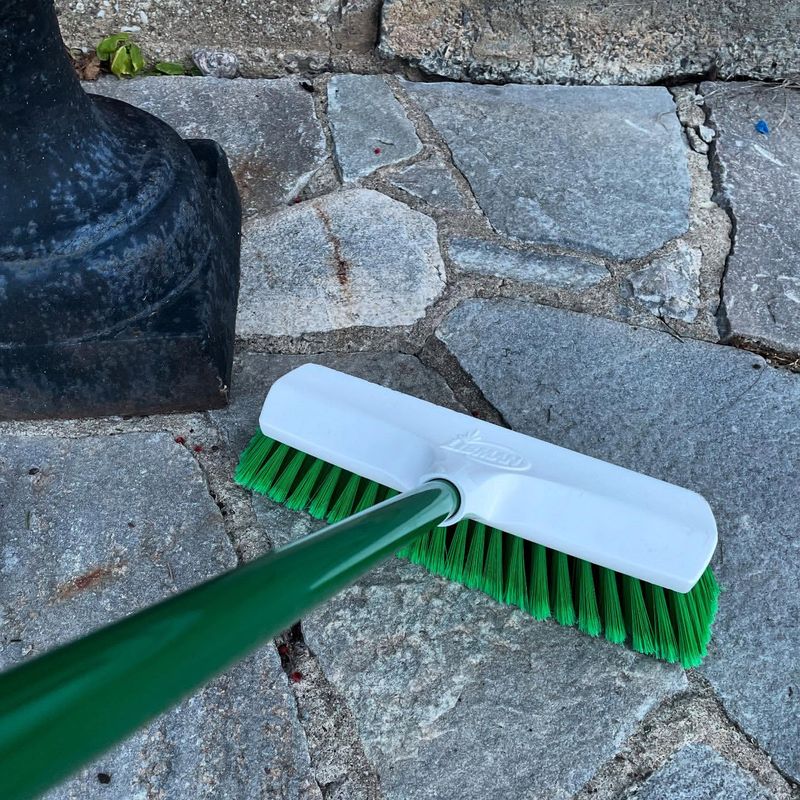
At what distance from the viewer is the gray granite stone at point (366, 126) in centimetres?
152

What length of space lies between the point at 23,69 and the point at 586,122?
1036mm

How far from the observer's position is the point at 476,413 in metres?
1.17

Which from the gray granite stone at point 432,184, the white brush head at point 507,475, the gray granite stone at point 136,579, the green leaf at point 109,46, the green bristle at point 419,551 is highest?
the green leaf at point 109,46

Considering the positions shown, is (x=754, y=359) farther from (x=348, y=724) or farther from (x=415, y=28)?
(x=415, y=28)

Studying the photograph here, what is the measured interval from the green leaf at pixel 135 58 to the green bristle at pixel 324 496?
109cm

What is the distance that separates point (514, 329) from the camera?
4.18 feet

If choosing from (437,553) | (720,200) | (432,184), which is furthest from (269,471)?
(720,200)

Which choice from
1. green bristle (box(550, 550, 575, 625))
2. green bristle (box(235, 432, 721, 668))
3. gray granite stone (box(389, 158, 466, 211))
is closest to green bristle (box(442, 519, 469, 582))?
green bristle (box(235, 432, 721, 668))

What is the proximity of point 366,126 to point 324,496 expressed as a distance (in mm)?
842

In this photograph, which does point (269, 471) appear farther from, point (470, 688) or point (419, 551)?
point (470, 688)

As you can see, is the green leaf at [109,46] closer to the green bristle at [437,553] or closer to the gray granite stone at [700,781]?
the green bristle at [437,553]

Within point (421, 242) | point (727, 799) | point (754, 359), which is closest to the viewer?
point (727, 799)

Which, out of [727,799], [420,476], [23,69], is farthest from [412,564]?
[23,69]

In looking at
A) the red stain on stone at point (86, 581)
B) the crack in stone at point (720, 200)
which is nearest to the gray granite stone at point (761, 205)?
the crack in stone at point (720, 200)
